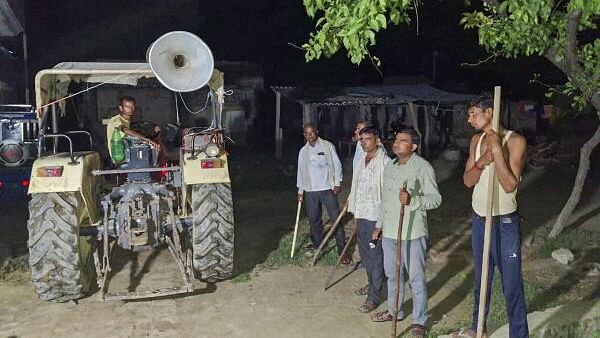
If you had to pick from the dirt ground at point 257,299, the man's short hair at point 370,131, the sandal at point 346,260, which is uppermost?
the man's short hair at point 370,131

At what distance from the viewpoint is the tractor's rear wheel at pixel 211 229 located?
251 inches

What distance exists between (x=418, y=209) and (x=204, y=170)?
8.05 feet

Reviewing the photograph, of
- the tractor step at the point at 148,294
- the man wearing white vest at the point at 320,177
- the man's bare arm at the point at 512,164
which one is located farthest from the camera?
the man wearing white vest at the point at 320,177

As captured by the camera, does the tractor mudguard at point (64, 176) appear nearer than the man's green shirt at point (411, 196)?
No

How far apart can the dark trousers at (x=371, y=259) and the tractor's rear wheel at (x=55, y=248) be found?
9.36ft

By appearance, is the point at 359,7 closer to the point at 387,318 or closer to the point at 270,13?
the point at 387,318

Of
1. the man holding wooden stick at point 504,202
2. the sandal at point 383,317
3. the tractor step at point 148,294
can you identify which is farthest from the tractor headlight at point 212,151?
the man holding wooden stick at point 504,202

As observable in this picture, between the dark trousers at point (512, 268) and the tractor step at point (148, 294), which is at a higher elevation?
the dark trousers at point (512, 268)

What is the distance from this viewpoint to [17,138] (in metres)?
10.0

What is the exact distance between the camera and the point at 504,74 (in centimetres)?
1966

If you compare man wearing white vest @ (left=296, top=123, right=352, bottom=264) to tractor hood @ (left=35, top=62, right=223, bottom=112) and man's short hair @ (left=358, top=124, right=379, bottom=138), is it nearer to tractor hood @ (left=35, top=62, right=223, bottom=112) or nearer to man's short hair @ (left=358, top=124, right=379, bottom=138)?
tractor hood @ (left=35, top=62, right=223, bottom=112)

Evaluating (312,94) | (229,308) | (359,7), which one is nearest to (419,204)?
(359,7)

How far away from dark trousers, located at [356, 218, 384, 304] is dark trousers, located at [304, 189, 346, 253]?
1407 mm

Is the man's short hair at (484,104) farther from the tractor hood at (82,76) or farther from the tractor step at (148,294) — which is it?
the tractor hood at (82,76)
